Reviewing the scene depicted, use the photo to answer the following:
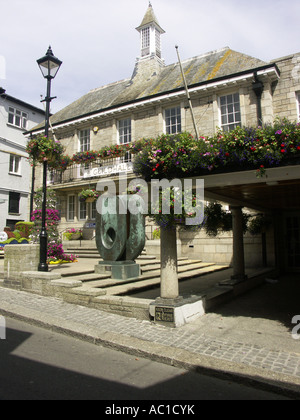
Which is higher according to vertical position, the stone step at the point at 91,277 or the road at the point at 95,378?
the stone step at the point at 91,277

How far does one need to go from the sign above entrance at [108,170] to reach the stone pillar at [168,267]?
11885mm

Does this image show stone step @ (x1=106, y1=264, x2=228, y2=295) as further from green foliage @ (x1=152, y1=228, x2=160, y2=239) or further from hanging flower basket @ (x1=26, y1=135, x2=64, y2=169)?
green foliage @ (x1=152, y1=228, x2=160, y2=239)

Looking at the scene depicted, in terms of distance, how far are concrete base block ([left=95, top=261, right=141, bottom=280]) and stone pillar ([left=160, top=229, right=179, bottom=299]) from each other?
9.86 feet

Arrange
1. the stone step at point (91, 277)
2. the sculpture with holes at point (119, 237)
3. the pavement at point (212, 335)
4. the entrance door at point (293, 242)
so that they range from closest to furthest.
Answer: the pavement at point (212, 335) → the stone step at point (91, 277) → the sculpture with holes at point (119, 237) → the entrance door at point (293, 242)

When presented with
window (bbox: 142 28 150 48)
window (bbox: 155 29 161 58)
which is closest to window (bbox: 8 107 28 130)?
window (bbox: 142 28 150 48)

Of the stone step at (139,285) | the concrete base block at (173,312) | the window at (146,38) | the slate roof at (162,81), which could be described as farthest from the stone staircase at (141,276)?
the window at (146,38)

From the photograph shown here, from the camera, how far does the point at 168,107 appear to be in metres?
17.3

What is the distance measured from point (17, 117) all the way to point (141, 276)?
24.7 m

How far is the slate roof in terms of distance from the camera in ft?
52.2

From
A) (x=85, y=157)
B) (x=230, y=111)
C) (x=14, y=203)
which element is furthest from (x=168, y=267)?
(x=14, y=203)

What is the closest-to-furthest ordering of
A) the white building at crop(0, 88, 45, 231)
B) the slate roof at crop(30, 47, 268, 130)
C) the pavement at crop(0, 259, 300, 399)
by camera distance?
the pavement at crop(0, 259, 300, 399), the slate roof at crop(30, 47, 268, 130), the white building at crop(0, 88, 45, 231)

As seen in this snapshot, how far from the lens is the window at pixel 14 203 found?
2647 cm

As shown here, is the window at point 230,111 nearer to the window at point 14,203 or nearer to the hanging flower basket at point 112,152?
the hanging flower basket at point 112,152

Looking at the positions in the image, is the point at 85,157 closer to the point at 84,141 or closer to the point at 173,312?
the point at 84,141
